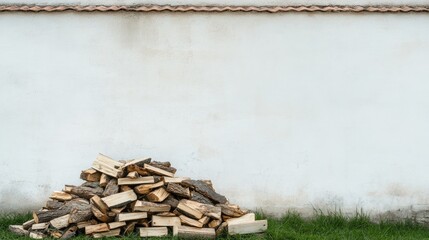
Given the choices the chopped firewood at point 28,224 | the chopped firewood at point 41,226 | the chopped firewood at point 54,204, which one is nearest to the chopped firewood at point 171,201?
the chopped firewood at point 54,204

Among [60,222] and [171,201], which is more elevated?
[171,201]

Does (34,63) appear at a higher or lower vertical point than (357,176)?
higher

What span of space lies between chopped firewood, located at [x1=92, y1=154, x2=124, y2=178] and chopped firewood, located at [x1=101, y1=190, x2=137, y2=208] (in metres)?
0.31

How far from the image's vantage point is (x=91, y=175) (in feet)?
29.4

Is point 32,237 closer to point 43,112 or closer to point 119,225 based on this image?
point 119,225

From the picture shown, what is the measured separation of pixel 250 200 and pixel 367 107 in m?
2.36

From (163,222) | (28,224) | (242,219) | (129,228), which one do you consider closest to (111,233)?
(129,228)

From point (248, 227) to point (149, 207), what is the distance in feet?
4.50

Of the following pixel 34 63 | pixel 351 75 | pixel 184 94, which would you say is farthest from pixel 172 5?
pixel 351 75

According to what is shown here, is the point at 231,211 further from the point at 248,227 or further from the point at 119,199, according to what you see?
the point at 119,199

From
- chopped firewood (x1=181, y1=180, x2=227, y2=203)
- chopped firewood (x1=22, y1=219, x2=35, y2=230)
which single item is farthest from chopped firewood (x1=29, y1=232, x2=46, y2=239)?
chopped firewood (x1=181, y1=180, x2=227, y2=203)

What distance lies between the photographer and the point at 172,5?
10117 millimetres

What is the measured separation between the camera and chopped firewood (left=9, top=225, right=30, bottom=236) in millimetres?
8660

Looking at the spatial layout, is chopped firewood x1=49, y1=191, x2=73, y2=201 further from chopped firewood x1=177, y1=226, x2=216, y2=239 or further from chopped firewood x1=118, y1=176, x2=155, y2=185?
chopped firewood x1=177, y1=226, x2=216, y2=239
